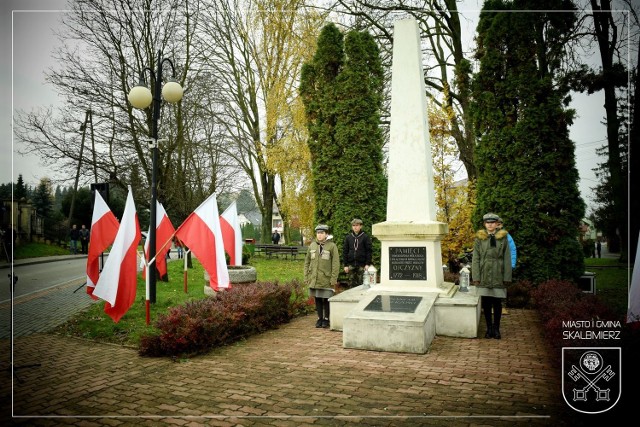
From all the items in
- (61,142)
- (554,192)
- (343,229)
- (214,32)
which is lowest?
(343,229)

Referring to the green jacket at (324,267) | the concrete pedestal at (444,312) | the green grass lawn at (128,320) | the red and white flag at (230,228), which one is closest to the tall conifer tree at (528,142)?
the concrete pedestal at (444,312)

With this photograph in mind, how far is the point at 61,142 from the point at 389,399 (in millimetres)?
13456

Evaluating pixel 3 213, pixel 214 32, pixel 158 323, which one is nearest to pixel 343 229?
pixel 158 323

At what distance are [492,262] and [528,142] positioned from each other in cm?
487

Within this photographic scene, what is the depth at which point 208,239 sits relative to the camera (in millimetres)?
7383

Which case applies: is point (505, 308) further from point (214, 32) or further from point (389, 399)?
point (214, 32)

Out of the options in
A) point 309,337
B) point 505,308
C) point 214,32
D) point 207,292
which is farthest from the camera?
point 214,32

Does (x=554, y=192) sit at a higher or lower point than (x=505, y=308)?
higher

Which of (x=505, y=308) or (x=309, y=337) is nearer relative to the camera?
(x=309, y=337)

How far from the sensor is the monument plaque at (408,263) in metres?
7.56

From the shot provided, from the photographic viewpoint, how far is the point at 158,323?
19.8ft

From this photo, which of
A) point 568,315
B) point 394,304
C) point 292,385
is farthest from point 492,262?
point 292,385

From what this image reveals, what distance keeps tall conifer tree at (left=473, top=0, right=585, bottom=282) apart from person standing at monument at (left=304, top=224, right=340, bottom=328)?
5.00 m

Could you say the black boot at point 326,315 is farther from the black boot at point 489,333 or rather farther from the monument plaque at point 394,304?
the black boot at point 489,333
